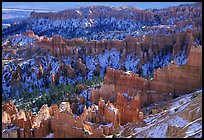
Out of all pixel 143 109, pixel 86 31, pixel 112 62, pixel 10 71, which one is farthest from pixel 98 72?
pixel 86 31

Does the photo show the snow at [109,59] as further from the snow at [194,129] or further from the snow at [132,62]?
the snow at [194,129]

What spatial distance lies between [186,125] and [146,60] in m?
36.4

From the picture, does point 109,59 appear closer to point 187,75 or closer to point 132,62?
point 132,62

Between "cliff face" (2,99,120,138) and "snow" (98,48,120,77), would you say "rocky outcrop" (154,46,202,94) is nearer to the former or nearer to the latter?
"cliff face" (2,99,120,138)

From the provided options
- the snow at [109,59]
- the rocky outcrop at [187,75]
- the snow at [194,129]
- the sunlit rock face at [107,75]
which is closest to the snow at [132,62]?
the sunlit rock face at [107,75]

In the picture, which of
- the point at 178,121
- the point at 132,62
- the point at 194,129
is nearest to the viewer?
the point at 194,129

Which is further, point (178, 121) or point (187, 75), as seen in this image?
point (187, 75)

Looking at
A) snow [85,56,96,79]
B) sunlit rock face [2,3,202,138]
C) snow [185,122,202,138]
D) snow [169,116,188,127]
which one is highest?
snow [185,122,202,138]

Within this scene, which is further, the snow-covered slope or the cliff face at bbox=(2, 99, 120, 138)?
the cliff face at bbox=(2, 99, 120, 138)

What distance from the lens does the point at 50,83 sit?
177 ft

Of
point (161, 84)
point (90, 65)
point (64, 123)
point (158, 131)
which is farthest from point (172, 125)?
point (90, 65)

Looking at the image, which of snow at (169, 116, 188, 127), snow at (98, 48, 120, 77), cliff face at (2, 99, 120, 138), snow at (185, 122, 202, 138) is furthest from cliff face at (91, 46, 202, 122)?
snow at (98, 48, 120, 77)

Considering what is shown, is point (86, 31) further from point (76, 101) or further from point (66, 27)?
point (76, 101)

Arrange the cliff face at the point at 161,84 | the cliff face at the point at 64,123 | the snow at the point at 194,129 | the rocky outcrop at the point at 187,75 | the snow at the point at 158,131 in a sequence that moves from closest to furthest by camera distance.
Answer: the snow at the point at 194,129 < the snow at the point at 158,131 < the cliff face at the point at 64,123 < the rocky outcrop at the point at 187,75 < the cliff face at the point at 161,84
